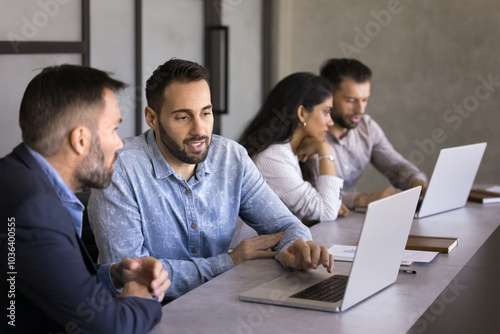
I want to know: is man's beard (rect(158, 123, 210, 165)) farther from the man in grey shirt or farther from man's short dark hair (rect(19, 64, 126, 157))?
the man in grey shirt

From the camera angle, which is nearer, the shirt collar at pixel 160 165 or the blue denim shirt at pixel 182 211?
the blue denim shirt at pixel 182 211

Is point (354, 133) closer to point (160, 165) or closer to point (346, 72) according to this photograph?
point (346, 72)

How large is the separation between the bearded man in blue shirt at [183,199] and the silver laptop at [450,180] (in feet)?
2.59

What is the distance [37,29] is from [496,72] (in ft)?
11.7

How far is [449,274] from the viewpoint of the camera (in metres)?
2.11

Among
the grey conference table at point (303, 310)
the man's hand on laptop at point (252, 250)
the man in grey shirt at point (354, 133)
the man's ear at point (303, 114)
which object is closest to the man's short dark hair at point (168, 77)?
the man's hand on laptop at point (252, 250)

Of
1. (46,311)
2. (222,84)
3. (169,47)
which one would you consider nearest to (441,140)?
(222,84)

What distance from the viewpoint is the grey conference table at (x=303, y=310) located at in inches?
62.7

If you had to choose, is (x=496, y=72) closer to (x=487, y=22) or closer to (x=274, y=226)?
(x=487, y=22)

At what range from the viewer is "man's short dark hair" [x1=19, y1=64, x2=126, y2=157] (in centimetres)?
157
